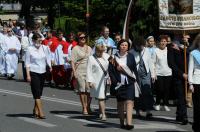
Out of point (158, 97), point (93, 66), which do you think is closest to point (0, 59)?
point (158, 97)

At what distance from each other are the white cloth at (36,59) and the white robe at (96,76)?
1010 mm

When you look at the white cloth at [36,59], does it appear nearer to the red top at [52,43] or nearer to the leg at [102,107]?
the leg at [102,107]

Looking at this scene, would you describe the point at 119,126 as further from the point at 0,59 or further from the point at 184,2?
the point at 0,59

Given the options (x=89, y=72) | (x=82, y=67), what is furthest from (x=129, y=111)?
(x=82, y=67)

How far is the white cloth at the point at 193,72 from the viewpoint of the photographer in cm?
1163

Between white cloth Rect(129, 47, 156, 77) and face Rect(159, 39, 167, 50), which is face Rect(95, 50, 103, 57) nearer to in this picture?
white cloth Rect(129, 47, 156, 77)

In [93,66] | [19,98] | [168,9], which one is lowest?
[19,98]

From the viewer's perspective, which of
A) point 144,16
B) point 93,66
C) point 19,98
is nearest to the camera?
point 93,66

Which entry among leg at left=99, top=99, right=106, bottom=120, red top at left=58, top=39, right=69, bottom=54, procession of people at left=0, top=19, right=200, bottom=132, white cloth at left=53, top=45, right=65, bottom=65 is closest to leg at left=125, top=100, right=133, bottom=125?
procession of people at left=0, top=19, right=200, bottom=132

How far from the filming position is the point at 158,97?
16.4 metres

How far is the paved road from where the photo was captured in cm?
1290

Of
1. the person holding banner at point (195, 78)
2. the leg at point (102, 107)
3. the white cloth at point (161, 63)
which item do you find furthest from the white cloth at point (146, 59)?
the person holding banner at point (195, 78)

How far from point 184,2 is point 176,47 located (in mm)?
1492

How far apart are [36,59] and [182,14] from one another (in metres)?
3.26
